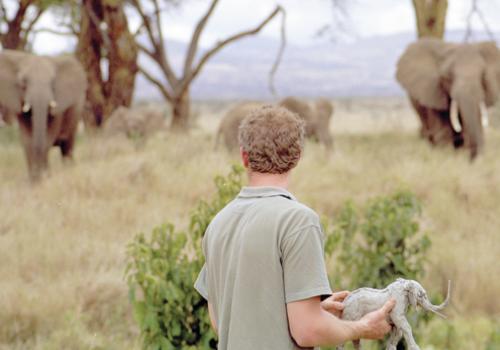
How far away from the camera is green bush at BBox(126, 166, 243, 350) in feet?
15.5

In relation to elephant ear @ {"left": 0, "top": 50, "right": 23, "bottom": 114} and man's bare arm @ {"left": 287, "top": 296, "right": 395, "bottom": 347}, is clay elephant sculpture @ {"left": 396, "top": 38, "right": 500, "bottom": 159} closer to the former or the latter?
elephant ear @ {"left": 0, "top": 50, "right": 23, "bottom": 114}

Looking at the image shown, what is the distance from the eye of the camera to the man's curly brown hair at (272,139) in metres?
2.45

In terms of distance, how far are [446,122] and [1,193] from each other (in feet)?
25.2

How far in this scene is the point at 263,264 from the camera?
96.9 inches

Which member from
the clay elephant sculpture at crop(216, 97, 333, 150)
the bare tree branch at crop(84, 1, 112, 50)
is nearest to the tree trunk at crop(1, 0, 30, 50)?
the bare tree branch at crop(84, 1, 112, 50)

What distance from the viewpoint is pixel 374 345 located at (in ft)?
17.5

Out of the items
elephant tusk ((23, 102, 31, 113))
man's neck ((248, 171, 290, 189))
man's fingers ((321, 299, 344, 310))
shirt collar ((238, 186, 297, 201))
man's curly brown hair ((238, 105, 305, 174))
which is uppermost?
man's curly brown hair ((238, 105, 305, 174))

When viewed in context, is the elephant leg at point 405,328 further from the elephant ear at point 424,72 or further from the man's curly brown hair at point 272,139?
the elephant ear at point 424,72

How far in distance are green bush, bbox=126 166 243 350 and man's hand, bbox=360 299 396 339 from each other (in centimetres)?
228

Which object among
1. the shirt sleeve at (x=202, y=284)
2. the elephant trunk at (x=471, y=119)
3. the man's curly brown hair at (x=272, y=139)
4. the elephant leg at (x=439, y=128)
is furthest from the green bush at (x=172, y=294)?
the elephant leg at (x=439, y=128)

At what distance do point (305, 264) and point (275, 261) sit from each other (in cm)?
10

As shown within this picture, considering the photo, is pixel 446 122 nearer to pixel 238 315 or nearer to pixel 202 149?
pixel 202 149

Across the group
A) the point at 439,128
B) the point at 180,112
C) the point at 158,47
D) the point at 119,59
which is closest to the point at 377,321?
the point at 439,128

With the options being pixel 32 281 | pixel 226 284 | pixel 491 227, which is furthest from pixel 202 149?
pixel 226 284
